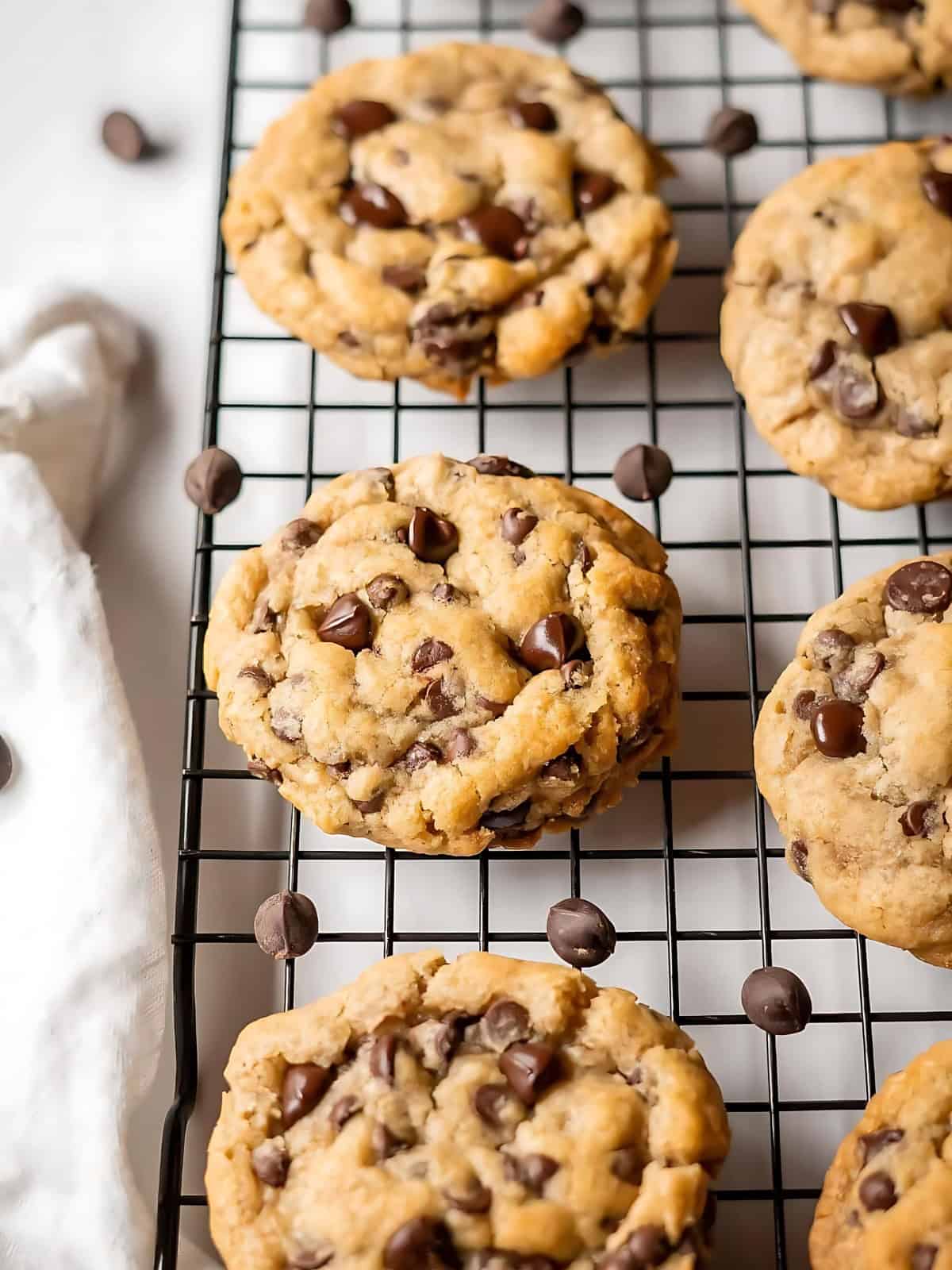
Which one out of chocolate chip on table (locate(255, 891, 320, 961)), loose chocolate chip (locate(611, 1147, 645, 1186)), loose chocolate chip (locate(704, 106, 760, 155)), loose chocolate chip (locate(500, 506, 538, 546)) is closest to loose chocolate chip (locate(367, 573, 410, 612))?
loose chocolate chip (locate(500, 506, 538, 546))

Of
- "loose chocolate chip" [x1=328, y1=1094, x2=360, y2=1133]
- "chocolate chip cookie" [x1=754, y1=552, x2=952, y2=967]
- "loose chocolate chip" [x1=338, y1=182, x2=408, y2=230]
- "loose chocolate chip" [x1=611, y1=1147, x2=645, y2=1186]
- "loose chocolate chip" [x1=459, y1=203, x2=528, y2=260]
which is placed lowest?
"loose chocolate chip" [x1=611, y1=1147, x2=645, y2=1186]

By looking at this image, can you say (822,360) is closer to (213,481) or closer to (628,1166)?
(213,481)

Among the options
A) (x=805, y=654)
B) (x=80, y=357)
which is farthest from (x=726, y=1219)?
(x=80, y=357)

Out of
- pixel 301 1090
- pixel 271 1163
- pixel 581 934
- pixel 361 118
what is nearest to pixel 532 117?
pixel 361 118

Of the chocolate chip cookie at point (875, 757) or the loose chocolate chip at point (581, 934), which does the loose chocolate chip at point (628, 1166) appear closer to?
the loose chocolate chip at point (581, 934)

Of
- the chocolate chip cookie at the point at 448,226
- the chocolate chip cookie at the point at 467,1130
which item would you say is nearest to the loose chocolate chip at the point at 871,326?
the chocolate chip cookie at the point at 448,226

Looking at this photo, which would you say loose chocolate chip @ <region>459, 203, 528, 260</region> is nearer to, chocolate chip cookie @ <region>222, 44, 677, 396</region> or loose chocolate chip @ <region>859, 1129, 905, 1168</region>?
chocolate chip cookie @ <region>222, 44, 677, 396</region>
